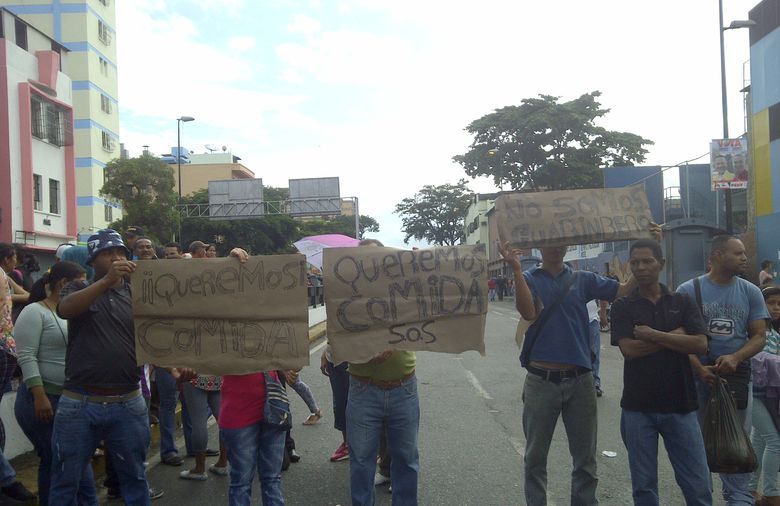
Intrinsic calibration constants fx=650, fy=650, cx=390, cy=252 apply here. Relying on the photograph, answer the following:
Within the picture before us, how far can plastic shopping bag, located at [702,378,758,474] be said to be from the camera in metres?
3.78

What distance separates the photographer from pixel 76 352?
3.69m

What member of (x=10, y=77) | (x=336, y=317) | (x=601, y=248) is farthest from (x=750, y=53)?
(x=10, y=77)

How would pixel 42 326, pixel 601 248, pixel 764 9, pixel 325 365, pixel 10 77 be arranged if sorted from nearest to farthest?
pixel 42 326, pixel 325 365, pixel 764 9, pixel 10 77, pixel 601 248

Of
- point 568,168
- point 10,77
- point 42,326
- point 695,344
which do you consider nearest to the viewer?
point 695,344

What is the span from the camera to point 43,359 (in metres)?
4.34

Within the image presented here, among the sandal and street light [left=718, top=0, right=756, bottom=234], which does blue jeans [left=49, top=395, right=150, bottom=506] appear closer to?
Result: the sandal

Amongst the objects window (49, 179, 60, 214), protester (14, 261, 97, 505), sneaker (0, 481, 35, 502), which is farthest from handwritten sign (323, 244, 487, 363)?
window (49, 179, 60, 214)

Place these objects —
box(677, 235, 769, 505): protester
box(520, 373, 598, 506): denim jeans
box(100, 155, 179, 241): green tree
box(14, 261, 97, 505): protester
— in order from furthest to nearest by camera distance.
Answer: box(100, 155, 179, 241): green tree, box(14, 261, 97, 505): protester, box(677, 235, 769, 505): protester, box(520, 373, 598, 506): denim jeans

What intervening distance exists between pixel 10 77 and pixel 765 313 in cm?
2760

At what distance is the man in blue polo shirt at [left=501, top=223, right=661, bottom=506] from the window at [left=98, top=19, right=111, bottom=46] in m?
44.2

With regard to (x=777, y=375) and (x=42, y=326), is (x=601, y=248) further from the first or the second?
(x=42, y=326)

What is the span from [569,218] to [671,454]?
1493mm

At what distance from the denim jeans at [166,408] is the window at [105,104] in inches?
1582

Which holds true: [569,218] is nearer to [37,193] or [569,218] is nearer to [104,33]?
[37,193]
